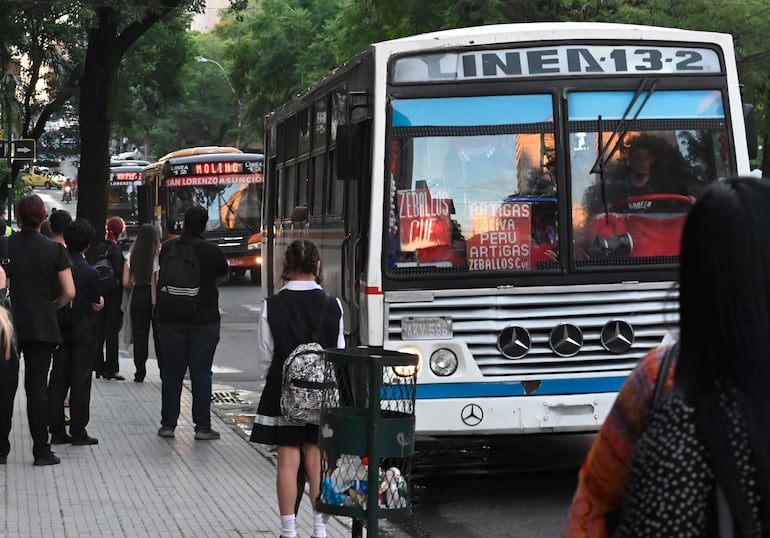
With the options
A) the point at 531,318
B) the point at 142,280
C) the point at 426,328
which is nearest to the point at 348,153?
the point at 426,328

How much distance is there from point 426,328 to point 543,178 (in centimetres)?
126

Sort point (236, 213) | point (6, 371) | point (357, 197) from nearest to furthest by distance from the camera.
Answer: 1. point (6, 371)
2. point (357, 197)
3. point (236, 213)

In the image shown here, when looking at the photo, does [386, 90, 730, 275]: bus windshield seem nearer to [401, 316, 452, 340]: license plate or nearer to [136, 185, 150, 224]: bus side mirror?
[401, 316, 452, 340]: license plate

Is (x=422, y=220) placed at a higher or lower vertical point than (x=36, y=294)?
higher

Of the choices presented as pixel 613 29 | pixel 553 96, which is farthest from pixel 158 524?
pixel 613 29

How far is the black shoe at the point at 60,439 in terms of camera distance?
10.7m

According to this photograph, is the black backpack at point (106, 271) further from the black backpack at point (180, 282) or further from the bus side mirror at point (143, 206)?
the bus side mirror at point (143, 206)

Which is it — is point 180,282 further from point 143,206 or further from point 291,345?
point 143,206

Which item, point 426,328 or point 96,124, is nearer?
point 426,328

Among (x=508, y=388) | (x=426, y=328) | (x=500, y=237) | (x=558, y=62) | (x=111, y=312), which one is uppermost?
(x=558, y=62)

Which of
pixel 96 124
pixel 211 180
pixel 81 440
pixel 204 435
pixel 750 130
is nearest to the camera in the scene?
pixel 750 130

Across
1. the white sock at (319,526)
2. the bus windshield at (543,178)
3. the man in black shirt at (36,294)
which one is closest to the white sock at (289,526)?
the white sock at (319,526)

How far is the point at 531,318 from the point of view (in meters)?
8.89

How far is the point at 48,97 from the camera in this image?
3681 centimetres
